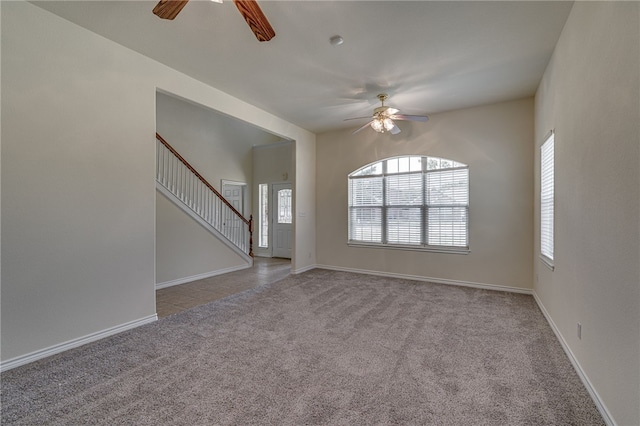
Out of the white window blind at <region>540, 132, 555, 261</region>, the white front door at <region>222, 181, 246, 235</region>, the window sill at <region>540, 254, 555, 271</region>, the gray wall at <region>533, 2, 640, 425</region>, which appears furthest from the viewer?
the white front door at <region>222, 181, 246, 235</region>

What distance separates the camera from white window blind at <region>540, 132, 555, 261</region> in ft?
10.4

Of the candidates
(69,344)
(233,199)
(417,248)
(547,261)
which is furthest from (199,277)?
(547,261)

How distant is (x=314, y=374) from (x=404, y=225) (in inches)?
144

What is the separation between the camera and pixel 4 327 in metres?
2.25

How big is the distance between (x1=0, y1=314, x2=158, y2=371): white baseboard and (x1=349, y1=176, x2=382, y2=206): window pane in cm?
397

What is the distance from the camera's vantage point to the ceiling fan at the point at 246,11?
1.77 m

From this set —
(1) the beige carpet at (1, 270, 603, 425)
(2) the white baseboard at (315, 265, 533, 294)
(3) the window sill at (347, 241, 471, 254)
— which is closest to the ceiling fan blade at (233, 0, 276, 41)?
(1) the beige carpet at (1, 270, 603, 425)

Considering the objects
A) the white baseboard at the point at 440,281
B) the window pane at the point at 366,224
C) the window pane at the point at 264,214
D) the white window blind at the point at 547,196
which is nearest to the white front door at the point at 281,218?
the window pane at the point at 264,214

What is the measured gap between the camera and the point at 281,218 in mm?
7734

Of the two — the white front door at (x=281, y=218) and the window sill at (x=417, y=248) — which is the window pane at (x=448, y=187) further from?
the white front door at (x=281, y=218)

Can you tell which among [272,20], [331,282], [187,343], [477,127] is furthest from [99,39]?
[477,127]

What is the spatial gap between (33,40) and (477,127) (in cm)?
542

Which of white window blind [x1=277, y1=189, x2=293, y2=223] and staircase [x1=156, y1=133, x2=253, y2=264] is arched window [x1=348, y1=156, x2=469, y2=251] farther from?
staircase [x1=156, y1=133, x2=253, y2=264]

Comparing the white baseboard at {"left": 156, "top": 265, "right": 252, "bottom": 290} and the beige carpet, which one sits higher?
the beige carpet
